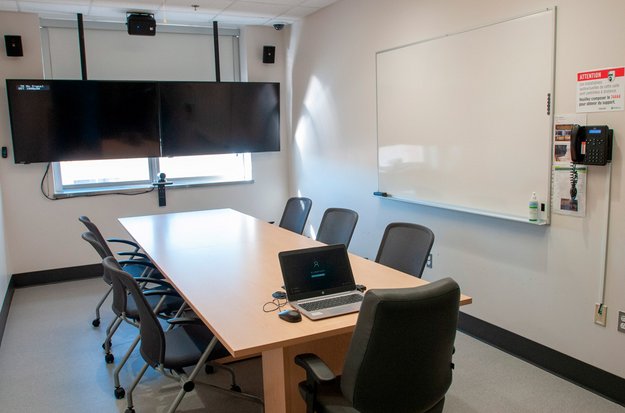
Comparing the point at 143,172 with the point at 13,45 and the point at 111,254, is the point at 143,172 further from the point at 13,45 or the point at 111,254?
the point at 111,254

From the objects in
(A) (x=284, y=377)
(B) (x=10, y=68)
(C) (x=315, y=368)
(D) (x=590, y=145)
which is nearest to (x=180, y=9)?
(B) (x=10, y=68)

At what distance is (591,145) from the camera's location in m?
2.87

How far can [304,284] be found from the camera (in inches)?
100.0

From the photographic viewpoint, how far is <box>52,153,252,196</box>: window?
19.2 ft

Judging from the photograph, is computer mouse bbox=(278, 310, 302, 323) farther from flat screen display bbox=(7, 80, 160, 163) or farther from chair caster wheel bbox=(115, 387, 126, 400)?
flat screen display bbox=(7, 80, 160, 163)

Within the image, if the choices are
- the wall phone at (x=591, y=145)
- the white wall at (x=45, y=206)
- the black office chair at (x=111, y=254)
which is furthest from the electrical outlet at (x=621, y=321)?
the white wall at (x=45, y=206)

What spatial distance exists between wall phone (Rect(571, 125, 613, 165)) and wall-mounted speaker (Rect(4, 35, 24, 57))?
5.17 meters

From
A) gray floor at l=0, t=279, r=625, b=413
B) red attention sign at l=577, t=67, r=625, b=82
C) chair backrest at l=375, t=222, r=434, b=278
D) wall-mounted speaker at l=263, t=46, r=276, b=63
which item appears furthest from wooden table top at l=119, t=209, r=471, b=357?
wall-mounted speaker at l=263, t=46, r=276, b=63

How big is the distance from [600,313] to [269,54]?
15.6 feet

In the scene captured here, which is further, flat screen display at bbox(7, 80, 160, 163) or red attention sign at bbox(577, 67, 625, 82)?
flat screen display at bbox(7, 80, 160, 163)

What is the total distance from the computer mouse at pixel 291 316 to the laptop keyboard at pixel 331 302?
0.12 meters

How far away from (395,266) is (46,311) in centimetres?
346

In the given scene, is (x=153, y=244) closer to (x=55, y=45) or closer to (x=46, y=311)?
(x=46, y=311)

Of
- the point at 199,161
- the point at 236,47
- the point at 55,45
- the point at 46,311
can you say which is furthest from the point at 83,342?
the point at 236,47
